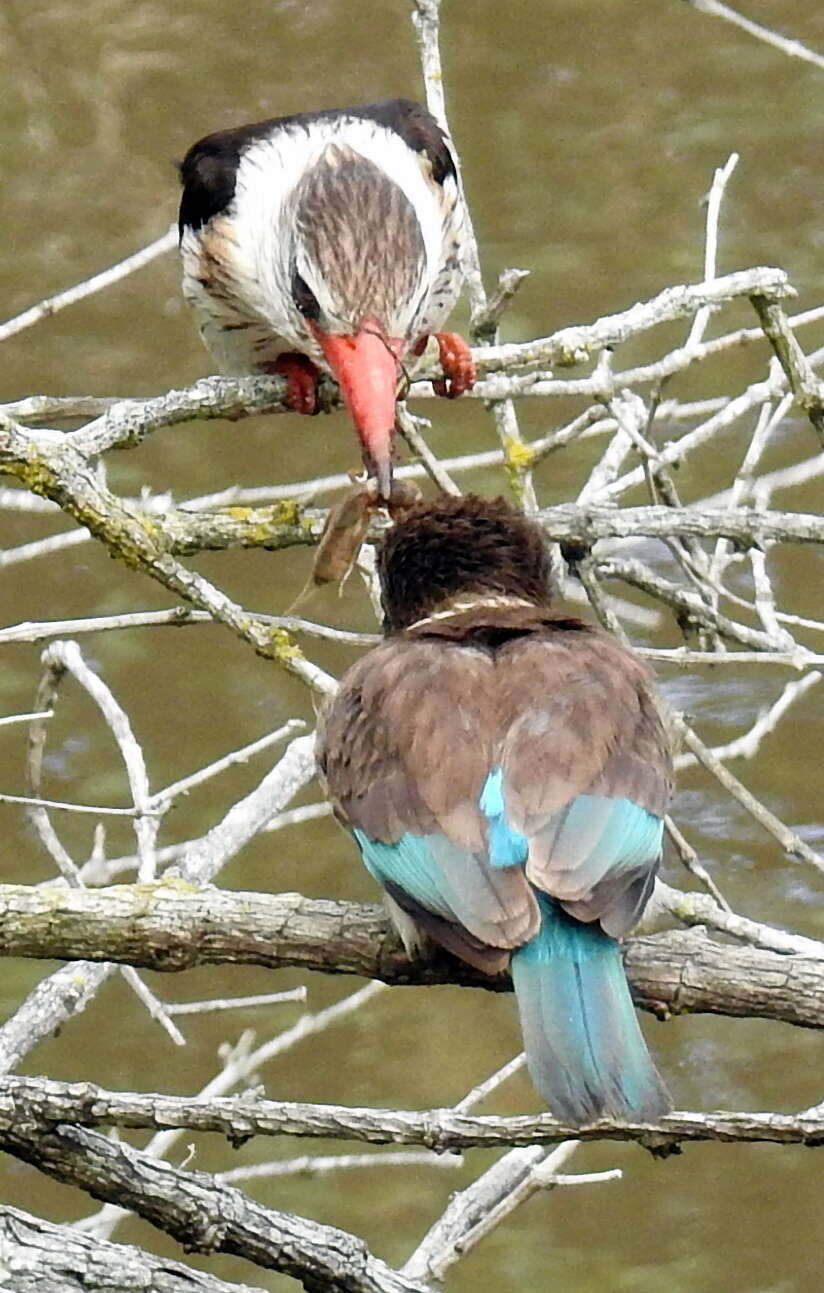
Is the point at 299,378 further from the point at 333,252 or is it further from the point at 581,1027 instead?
the point at 581,1027

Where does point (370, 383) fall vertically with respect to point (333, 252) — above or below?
below

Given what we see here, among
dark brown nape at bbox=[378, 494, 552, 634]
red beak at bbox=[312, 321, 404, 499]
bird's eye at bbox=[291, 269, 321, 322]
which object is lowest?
dark brown nape at bbox=[378, 494, 552, 634]

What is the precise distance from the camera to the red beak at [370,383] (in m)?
3.28

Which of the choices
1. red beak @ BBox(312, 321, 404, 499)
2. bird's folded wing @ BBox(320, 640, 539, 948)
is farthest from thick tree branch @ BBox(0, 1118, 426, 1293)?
red beak @ BBox(312, 321, 404, 499)

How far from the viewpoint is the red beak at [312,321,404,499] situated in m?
3.28

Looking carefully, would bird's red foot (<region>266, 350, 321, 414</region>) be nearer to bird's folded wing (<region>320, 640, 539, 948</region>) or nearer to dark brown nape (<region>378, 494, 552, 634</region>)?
dark brown nape (<region>378, 494, 552, 634</region>)

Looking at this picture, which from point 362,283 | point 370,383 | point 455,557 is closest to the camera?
point 455,557

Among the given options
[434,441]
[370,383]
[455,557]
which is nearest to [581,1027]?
[455,557]

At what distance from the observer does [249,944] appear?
98.1 inches

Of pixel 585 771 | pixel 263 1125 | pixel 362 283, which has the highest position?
pixel 362 283

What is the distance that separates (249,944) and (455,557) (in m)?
0.83

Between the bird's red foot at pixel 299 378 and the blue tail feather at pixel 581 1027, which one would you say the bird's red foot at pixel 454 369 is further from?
the blue tail feather at pixel 581 1027

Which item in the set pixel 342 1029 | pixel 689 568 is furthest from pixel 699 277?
pixel 689 568

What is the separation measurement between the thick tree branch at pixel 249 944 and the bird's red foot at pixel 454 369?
1.12 meters
